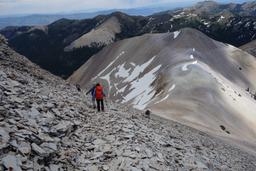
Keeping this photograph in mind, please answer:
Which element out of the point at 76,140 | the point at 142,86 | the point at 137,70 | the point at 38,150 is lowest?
the point at 137,70

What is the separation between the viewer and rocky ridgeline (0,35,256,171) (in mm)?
16844

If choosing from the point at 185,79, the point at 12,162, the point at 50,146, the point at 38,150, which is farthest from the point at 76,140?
the point at 185,79

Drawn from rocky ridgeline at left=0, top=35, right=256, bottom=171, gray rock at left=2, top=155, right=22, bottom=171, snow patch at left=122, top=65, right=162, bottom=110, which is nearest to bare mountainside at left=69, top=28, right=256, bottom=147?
snow patch at left=122, top=65, right=162, bottom=110

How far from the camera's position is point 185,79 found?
263 ft

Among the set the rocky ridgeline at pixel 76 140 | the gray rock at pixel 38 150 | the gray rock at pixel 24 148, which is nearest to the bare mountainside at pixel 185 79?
the rocky ridgeline at pixel 76 140

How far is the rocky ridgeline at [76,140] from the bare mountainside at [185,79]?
21275 millimetres

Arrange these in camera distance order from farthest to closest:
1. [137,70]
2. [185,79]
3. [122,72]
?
[122,72] < [137,70] < [185,79]

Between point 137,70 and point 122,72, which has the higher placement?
point 137,70

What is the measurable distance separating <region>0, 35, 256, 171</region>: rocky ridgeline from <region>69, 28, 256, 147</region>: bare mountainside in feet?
69.8

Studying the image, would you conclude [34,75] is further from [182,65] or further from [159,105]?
[182,65]

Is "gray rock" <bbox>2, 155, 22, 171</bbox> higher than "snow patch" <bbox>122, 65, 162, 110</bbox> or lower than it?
higher

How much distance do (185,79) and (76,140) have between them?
2432 inches

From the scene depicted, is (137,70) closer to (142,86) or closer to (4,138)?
(142,86)

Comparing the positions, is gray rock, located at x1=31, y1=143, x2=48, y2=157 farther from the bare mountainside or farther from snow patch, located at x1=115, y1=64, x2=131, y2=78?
snow patch, located at x1=115, y1=64, x2=131, y2=78
